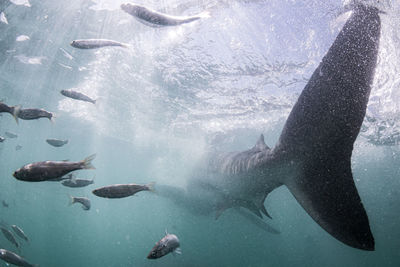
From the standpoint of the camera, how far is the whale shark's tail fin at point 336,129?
2180 mm

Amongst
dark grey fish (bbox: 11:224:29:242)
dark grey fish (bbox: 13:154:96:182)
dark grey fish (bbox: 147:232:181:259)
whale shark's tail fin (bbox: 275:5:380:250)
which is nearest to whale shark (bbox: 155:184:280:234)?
dark grey fish (bbox: 11:224:29:242)

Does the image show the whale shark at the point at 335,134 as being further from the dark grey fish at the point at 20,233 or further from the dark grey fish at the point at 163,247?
the dark grey fish at the point at 20,233

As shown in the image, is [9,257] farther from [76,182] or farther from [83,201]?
[76,182]

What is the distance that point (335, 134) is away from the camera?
8.55 ft

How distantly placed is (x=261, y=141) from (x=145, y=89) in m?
16.9

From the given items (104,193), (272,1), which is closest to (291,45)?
(272,1)

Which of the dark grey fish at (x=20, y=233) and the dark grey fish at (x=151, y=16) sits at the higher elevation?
the dark grey fish at (x=151, y=16)

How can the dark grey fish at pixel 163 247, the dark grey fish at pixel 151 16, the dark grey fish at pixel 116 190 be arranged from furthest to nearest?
1. the dark grey fish at pixel 163 247
2. the dark grey fish at pixel 116 190
3. the dark grey fish at pixel 151 16

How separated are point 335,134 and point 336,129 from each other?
3.0 inches

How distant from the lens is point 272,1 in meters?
8.82

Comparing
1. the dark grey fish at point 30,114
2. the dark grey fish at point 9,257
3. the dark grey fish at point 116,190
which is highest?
the dark grey fish at point 30,114

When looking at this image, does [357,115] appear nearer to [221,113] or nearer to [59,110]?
[221,113]

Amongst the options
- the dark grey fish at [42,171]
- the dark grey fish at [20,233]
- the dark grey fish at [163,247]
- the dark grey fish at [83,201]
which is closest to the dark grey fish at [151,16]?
the dark grey fish at [42,171]

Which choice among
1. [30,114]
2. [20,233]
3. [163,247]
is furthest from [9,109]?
[20,233]
